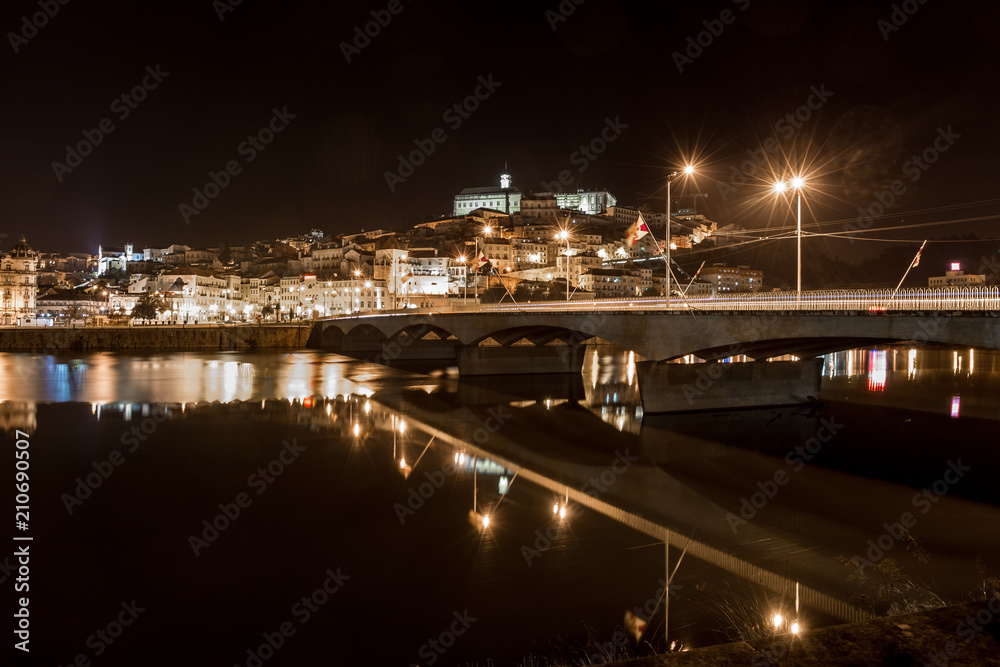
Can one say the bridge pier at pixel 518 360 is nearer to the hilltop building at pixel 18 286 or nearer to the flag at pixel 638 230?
the flag at pixel 638 230

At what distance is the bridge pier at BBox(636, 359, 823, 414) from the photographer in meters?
28.2

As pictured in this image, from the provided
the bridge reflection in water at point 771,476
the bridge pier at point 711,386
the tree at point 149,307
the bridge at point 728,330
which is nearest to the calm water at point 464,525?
the bridge reflection in water at point 771,476

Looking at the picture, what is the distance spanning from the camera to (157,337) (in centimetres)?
8731

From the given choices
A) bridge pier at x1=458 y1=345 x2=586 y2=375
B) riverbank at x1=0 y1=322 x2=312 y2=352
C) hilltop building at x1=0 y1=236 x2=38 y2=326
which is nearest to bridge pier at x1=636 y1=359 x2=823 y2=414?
bridge pier at x1=458 y1=345 x2=586 y2=375

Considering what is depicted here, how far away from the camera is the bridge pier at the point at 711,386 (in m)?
28.2

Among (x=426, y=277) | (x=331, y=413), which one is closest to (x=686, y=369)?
(x=331, y=413)

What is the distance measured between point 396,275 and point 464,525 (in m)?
118

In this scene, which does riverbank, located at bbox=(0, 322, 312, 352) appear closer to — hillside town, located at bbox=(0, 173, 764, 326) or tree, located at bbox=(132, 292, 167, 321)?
hillside town, located at bbox=(0, 173, 764, 326)

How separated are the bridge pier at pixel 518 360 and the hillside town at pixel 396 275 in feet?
160

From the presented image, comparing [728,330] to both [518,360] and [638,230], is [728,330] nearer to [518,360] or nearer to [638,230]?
[638,230]

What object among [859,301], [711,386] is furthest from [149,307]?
[859,301]

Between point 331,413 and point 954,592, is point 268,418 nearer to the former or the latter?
point 331,413

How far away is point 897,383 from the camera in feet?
142

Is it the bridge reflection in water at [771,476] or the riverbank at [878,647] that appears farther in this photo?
the bridge reflection in water at [771,476]
